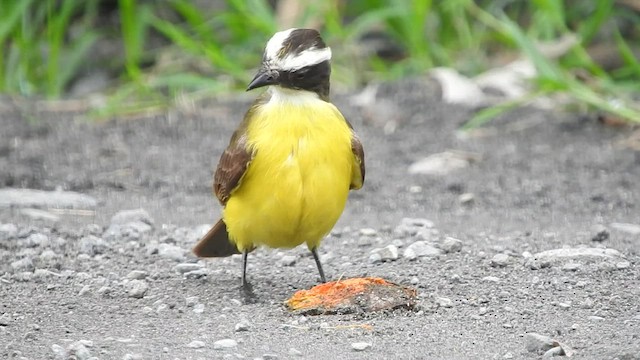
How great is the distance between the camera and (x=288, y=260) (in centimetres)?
646

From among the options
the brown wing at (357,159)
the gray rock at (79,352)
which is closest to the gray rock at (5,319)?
the gray rock at (79,352)

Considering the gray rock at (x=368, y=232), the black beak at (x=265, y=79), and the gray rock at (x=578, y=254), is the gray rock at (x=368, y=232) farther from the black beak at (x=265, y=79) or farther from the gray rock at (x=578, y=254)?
the black beak at (x=265, y=79)

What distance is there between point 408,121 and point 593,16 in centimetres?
202

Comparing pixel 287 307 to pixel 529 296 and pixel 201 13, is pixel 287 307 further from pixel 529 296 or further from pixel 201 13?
pixel 201 13

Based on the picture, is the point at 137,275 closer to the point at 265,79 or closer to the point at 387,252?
the point at 265,79

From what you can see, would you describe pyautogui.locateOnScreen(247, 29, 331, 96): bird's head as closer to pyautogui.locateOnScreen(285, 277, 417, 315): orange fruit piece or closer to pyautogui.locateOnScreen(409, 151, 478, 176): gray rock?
pyautogui.locateOnScreen(285, 277, 417, 315): orange fruit piece

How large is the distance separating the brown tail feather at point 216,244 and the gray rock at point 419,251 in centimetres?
84

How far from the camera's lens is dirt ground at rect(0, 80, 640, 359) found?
4.86 meters

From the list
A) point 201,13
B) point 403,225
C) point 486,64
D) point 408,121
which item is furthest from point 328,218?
point 201,13

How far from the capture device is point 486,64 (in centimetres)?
1038

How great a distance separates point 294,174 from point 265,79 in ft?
1.43

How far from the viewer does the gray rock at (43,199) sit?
24.1 ft

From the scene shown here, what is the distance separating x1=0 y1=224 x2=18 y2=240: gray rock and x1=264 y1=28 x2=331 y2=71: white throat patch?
71.7 inches

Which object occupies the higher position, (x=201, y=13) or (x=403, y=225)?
(x=201, y=13)
